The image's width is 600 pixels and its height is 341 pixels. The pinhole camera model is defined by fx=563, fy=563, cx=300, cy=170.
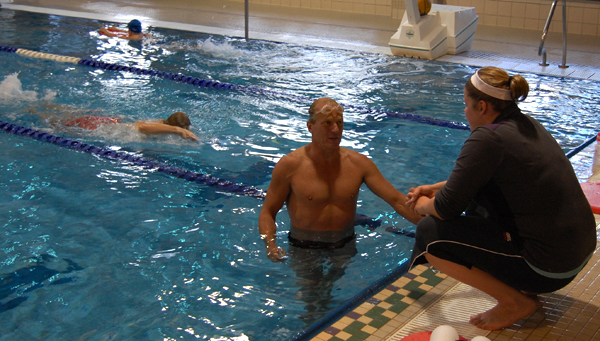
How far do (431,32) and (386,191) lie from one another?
727 centimetres

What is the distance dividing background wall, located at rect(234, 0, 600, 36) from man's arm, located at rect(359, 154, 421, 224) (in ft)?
31.1

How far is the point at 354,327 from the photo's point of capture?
2.34 meters

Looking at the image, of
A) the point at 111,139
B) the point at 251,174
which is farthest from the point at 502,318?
the point at 111,139

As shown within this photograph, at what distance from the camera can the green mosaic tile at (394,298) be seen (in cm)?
254

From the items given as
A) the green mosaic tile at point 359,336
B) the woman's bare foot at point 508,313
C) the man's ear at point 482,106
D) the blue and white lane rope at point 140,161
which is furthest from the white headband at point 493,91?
the blue and white lane rope at point 140,161

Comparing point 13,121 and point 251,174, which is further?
point 13,121

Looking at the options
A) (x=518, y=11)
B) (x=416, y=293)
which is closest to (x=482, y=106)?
(x=416, y=293)

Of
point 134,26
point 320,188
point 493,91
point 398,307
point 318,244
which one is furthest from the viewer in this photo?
point 134,26

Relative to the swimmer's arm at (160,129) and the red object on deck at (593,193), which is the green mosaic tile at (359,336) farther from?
the swimmer's arm at (160,129)

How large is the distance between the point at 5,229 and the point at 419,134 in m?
3.91

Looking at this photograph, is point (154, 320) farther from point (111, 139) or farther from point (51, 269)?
point (111, 139)

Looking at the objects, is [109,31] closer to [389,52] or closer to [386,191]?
[389,52]

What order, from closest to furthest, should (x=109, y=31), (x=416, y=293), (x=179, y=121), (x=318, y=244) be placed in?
1. (x=416, y=293)
2. (x=318, y=244)
3. (x=179, y=121)
4. (x=109, y=31)

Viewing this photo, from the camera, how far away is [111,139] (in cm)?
546
